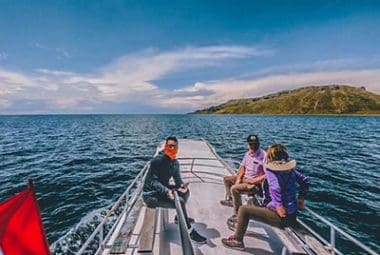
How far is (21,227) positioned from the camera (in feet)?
7.98

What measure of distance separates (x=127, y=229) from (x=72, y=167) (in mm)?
17698

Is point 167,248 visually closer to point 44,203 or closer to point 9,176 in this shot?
point 44,203

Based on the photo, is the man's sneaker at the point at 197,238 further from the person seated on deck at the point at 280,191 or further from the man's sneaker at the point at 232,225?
the person seated on deck at the point at 280,191

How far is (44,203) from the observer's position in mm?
13094

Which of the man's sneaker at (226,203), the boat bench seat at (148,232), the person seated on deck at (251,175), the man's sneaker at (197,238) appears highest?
the person seated on deck at (251,175)

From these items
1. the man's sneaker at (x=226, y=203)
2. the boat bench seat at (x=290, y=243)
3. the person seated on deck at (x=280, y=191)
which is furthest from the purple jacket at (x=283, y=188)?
the man's sneaker at (x=226, y=203)

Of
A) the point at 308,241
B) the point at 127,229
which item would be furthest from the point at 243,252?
the point at 127,229

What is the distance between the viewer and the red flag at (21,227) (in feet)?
7.42

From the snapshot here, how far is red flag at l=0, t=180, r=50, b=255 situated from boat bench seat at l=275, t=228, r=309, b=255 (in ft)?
13.3

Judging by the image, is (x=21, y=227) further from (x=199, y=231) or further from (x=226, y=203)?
(x=226, y=203)

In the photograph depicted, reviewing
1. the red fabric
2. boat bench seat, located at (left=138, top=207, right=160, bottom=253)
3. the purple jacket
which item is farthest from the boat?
the red fabric

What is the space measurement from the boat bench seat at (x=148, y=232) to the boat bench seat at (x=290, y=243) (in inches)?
101

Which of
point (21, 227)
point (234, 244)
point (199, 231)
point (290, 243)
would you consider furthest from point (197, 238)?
point (21, 227)

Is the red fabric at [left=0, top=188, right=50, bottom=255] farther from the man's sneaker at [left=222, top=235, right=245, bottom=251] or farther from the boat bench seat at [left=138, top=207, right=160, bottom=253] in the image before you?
the man's sneaker at [left=222, top=235, right=245, bottom=251]
